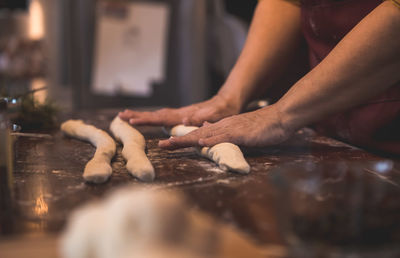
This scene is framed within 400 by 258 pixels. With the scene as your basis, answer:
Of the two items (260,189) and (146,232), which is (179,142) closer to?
(260,189)

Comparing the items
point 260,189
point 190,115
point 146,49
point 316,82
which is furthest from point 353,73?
point 146,49

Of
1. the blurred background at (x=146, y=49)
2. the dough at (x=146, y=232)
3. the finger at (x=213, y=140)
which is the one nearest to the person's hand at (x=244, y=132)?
the finger at (x=213, y=140)

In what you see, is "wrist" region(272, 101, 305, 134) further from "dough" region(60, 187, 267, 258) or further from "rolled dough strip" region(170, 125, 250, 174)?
"dough" region(60, 187, 267, 258)

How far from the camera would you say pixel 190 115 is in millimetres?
1619

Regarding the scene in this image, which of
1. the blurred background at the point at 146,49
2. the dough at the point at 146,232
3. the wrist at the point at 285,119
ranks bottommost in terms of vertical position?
the blurred background at the point at 146,49

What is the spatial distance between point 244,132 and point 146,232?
833mm

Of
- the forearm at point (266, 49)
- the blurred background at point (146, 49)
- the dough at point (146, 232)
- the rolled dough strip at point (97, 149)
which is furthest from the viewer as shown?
the blurred background at point (146, 49)

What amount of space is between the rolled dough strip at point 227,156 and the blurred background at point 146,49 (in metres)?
2.09

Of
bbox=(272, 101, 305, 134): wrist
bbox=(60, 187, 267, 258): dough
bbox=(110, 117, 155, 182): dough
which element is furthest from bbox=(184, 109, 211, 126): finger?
bbox=(60, 187, 267, 258): dough

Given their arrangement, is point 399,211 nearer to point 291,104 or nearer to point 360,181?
point 360,181

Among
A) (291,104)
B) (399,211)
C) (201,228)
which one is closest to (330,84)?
(291,104)

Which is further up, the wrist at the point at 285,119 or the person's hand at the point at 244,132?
the wrist at the point at 285,119

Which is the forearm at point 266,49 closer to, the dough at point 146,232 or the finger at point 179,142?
the finger at point 179,142

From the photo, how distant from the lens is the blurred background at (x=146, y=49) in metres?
3.45
